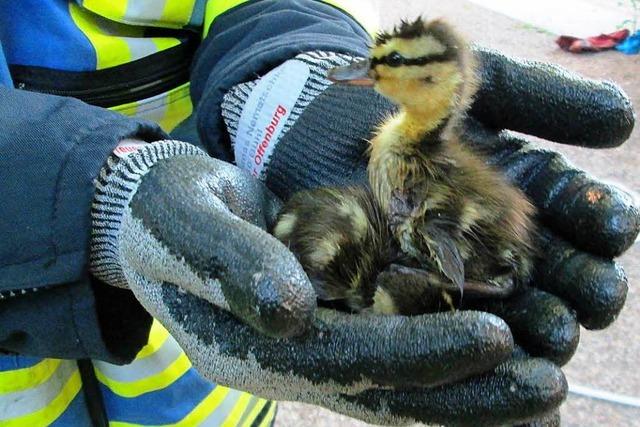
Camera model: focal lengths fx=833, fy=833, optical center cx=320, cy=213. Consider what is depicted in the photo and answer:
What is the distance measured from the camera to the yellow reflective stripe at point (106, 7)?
3.21ft

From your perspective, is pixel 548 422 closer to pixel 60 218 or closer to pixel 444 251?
pixel 444 251

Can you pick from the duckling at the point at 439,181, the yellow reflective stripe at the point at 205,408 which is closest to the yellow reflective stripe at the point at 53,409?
the yellow reflective stripe at the point at 205,408

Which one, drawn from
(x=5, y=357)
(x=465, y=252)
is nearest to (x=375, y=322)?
(x=465, y=252)

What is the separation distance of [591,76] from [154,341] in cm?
204

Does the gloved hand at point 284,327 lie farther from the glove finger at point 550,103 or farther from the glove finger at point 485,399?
the glove finger at point 550,103

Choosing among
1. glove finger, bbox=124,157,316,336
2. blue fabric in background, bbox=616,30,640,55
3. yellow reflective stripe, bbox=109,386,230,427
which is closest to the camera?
glove finger, bbox=124,157,316,336

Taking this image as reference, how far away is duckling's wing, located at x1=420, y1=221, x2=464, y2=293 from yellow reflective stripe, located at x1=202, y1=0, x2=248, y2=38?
1.49 ft

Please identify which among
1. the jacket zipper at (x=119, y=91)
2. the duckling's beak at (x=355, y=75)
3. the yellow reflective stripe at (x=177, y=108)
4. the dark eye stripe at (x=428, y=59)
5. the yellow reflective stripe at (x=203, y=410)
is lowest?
the yellow reflective stripe at (x=203, y=410)

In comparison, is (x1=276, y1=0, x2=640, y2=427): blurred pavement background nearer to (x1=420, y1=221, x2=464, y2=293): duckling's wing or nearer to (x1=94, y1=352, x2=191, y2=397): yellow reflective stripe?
(x1=420, y1=221, x2=464, y2=293): duckling's wing

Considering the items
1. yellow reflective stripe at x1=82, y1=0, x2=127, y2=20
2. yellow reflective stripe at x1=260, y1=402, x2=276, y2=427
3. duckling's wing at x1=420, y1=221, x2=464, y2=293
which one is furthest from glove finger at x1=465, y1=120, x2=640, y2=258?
yellow reflective stripe at x1=260, y1=402, x2=276, y2=427

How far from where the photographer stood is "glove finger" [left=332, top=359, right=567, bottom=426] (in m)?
0.63

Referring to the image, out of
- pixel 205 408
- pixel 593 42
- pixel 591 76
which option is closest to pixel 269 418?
pixel 205 408

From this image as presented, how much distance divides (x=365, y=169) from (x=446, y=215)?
5.4 inches

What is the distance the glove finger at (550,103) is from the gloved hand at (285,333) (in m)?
0.29
